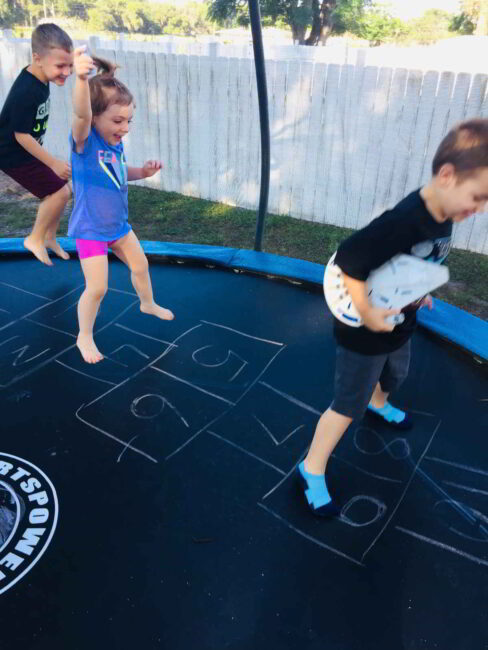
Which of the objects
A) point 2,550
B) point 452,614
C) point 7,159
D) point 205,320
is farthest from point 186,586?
point 7,159

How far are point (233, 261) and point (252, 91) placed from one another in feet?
7.56

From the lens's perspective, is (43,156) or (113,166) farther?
(43,156)

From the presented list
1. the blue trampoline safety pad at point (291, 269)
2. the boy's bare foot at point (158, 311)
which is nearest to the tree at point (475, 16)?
the blue trampoline safety pad at point (291, 269)

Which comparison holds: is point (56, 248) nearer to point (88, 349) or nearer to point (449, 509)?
point (88, 349)

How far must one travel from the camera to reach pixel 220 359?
1956 millimetres

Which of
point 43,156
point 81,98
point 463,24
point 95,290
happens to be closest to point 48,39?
point 43,156

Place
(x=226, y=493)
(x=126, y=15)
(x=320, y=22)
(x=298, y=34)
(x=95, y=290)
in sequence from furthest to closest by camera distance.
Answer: (x=126, y=15)
(x=298, y=34)
(x=320, y=22)
(x=95, y=290)
(x=226, y=493)

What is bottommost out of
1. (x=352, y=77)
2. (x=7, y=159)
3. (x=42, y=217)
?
(x=42, y=217)

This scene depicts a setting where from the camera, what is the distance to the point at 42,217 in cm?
254

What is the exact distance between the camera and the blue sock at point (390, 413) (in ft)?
5.34

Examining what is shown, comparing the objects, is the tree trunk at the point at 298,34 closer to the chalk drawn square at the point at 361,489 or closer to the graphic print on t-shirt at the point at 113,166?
the graphic print on t-shirt at the point at 113,166

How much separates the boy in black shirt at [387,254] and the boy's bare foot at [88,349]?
0.84 meters

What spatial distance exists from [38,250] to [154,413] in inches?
51.3

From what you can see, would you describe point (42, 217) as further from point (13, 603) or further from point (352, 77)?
point (352, 77)
